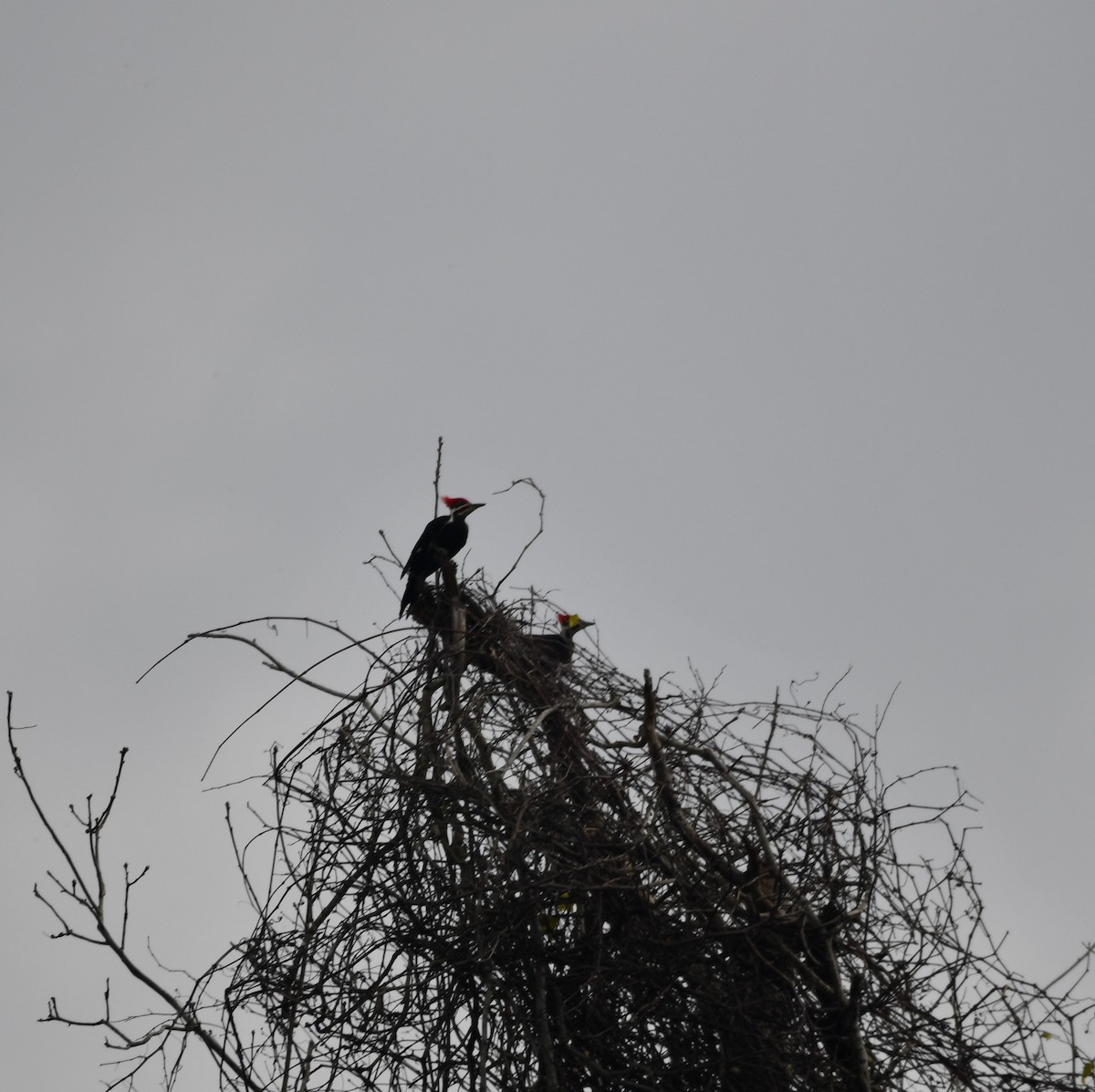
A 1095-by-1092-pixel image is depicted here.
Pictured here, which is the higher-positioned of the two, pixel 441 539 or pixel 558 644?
pixel 441 539

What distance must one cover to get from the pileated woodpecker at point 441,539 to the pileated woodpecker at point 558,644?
631 millimetres

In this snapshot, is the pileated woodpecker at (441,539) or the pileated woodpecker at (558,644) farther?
the pileated woodpecker at (441,539)

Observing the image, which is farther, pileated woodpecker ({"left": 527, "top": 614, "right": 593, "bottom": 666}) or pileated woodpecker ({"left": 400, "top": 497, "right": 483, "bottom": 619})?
pileated woodpecker ({"left": 400, "top": 497, "right": 483, "bottom": 619})

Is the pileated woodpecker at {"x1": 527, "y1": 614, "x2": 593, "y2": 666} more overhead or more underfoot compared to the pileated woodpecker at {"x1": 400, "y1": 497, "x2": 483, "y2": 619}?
more underfoot

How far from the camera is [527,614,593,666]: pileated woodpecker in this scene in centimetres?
395

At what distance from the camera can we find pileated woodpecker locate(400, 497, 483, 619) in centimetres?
525

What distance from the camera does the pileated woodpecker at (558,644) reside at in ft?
13.0

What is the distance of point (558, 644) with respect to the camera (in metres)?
4.36

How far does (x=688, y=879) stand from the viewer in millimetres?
3197

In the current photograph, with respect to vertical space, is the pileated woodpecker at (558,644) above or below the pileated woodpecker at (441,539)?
below

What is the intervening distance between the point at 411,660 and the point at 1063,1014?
1.94 m

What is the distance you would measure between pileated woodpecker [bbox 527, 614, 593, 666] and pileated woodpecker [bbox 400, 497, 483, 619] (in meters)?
0.63

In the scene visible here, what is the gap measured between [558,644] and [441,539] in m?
2.14

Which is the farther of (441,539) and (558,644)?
(441,539)
